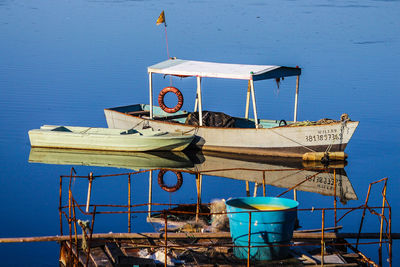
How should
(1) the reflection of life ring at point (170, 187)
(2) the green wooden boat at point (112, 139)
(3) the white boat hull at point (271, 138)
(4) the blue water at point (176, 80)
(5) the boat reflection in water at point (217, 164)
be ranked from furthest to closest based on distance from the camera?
(2) the green wooden boat at point (112, 139) → (3) the white boat hull at point (271, 138) → (5) the boat reflection in water at point (217, 164) → (1) the reflection of life ring at point (170, 187) → (4) the blue water at point (176, 80)

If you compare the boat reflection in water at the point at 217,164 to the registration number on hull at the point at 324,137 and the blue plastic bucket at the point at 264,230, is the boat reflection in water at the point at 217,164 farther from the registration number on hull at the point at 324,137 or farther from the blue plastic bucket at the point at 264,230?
the blue plastic bucket at the point at 264,230

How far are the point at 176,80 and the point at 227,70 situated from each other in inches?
464

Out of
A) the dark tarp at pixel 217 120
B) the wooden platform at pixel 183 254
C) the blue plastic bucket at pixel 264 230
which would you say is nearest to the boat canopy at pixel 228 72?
the dark tarp at pixel 217 120

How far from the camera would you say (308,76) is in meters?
36.8

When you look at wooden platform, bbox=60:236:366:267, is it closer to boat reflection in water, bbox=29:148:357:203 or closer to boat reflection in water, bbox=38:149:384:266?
boat reflection in water, bbox=38:149:384:266

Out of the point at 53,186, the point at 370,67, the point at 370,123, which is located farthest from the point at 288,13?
the point at 53,186

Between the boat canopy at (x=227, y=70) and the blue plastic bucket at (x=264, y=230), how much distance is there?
1226cm

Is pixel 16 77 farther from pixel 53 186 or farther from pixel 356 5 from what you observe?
pixel 356 5

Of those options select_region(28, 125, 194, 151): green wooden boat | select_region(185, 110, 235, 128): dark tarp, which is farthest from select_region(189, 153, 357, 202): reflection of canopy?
select_region(28, 125, 194, 151): green wooden boat

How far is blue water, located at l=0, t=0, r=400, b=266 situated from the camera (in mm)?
19812

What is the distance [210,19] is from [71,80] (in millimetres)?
23294

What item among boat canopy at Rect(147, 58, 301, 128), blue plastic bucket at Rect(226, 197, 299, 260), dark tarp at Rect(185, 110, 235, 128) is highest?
boat canopy at Rect(147, 58, 301, 128)

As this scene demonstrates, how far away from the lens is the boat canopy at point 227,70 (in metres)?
23.4

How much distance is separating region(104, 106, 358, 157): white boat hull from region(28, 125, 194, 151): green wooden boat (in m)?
0.43
